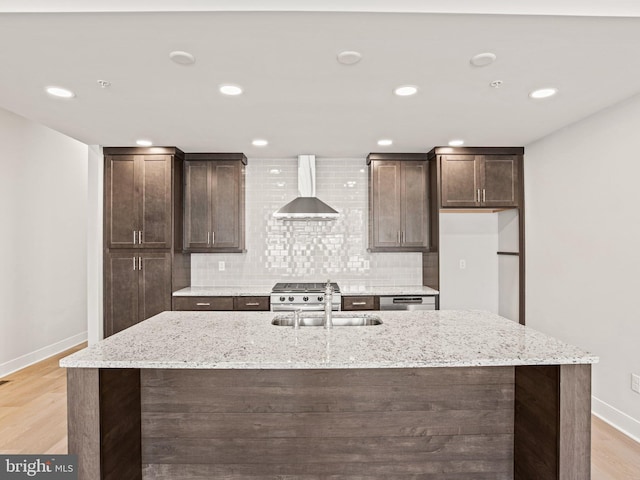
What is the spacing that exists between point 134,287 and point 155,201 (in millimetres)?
979

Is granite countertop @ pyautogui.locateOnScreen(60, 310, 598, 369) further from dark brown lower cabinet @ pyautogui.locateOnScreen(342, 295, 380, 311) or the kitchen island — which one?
dark brown lower cabinet @ pyautogui.locateOnScreen(342, 295, 380, 311)

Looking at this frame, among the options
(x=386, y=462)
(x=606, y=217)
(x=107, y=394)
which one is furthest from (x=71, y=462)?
(x=606, y=217)

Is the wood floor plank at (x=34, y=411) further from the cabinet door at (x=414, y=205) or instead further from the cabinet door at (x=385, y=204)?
the cabinet door at (x=414, y=205)

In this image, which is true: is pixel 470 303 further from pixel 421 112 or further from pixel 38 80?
A: pixel 38 80

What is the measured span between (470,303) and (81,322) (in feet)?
17.5

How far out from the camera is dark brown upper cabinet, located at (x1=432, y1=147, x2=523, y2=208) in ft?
14.1

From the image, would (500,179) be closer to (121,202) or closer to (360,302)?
(360,302)

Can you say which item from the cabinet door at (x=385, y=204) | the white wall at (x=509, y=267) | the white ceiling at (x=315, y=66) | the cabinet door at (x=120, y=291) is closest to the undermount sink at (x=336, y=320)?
the white ceiling at (x=315, y=66)

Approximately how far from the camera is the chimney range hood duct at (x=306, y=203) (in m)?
4.23

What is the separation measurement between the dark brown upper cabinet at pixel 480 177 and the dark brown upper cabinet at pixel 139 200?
121 inches

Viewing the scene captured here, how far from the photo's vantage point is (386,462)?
79.0 inches

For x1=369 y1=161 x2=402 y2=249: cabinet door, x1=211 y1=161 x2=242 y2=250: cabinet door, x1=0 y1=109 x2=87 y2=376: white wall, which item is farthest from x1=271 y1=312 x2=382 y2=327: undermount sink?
x1=0 y1=109 x2=87 y2=376: white wall

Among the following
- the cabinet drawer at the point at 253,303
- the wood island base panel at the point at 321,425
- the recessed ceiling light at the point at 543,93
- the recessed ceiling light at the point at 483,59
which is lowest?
the wood island base panel at the point at 321,425

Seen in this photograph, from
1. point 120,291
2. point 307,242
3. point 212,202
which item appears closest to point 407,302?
point 307,242
